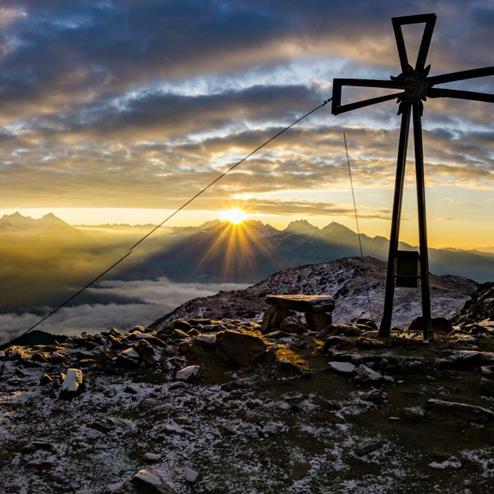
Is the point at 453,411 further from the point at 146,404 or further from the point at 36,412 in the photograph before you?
the point at 36,412

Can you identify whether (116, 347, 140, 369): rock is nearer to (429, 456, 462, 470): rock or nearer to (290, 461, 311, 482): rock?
(290, 461, 311, 482): rock

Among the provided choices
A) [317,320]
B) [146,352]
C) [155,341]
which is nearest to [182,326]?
[155,341]

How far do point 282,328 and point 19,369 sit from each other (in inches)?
379

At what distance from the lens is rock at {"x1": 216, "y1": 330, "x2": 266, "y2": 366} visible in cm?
1489

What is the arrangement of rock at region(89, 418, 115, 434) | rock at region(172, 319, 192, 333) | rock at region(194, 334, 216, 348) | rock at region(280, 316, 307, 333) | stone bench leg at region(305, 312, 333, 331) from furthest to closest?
stone bench leg at region(305, 312, 333, 331) < rock at region(172, 319, 192, 333) < rock at region(280, 316, 307, 333) < rock at region(194, 334, 216, 348) < rock at region(89, 418, 115, 434)

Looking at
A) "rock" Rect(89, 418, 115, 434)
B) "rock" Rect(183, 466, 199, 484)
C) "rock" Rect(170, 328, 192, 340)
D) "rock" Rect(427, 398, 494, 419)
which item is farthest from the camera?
"rock" Rect(170, 328, 192, 340)

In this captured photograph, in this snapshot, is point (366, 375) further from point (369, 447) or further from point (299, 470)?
point (299, 470)

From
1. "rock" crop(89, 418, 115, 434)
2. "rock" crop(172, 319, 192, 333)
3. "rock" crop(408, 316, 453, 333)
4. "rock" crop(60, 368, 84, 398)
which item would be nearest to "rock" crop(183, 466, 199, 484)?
"rock" crop(89, 418, 115, 434)

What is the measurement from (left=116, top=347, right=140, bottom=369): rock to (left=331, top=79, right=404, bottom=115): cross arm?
1074 centimetres

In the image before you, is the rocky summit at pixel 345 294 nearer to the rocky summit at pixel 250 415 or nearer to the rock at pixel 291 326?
the rock at pixel 291 326

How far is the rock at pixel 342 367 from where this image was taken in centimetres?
1355

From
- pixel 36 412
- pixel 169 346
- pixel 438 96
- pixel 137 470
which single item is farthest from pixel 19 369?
pixel 438 96

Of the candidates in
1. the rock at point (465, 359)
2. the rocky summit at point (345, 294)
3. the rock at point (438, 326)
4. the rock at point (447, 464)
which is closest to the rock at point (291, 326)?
the rock at point (438, 326)

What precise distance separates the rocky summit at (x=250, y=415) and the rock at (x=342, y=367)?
0.15 feet
